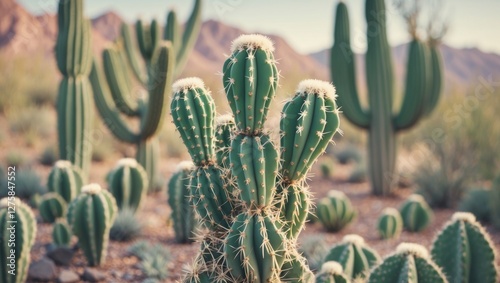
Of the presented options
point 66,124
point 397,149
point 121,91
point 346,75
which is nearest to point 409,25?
point 346,75

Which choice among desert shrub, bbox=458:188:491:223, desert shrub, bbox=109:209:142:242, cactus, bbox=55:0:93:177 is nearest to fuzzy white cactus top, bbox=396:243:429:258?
desert shrub, bbox=109:209:142:242

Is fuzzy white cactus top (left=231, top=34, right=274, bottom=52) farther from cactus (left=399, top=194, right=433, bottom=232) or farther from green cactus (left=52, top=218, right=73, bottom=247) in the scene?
A: cactus (left=399, top=194, right=433, bottom=232)

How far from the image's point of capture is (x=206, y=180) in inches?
119

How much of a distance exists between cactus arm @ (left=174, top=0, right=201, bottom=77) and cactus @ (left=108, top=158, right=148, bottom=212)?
287 cm

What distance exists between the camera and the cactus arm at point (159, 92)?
21.6 ft

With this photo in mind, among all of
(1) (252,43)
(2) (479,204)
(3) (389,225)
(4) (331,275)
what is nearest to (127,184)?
(3) (389,225)

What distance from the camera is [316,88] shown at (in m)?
2.79

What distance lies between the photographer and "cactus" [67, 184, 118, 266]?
4.93m

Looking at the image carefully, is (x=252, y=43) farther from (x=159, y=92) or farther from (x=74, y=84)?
(x=74, y=84)

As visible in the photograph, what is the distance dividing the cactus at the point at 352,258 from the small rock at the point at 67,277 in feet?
7.24

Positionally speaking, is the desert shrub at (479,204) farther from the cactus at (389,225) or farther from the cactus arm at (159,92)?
the cactus arm at (159,92)

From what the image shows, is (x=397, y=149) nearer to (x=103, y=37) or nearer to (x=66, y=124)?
(x=66, y=124)

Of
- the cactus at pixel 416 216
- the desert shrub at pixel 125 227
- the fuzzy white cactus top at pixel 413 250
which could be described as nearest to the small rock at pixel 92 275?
the desert shrub at pixel 125 227

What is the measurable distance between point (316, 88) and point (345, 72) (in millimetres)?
5932
